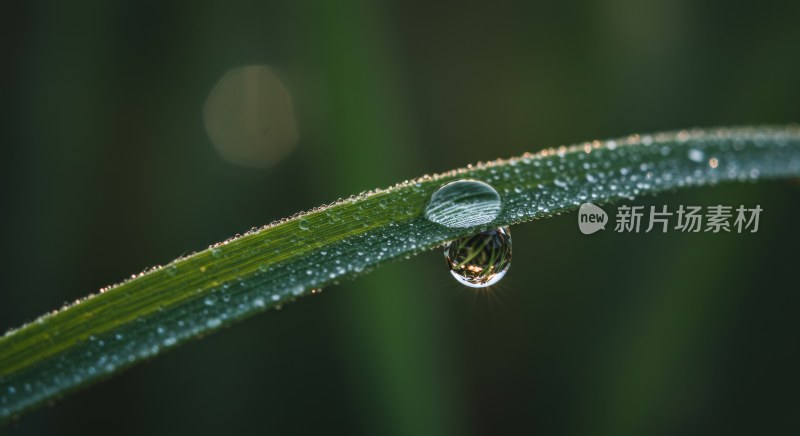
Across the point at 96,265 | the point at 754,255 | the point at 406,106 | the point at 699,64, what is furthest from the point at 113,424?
the point at 699,64

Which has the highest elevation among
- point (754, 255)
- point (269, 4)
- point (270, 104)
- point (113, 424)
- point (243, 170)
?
point (269, 4)

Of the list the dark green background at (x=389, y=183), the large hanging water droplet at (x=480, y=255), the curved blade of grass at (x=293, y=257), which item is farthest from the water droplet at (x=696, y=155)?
the dark green background at (x=389, y=183)

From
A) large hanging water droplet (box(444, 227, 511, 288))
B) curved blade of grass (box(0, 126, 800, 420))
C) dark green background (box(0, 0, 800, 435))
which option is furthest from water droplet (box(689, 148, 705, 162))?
dark green background (box(0, 0, 800, 435))

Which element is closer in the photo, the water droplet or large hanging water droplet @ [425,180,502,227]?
large hanging water droplet @ [425,180,502,227]

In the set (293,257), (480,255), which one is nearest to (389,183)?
(480,255)

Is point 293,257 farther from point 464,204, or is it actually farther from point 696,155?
point 696,155

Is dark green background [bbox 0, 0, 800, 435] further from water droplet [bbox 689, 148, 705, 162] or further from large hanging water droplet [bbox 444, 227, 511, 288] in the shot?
water droplet [bbox 689, 148, 705, 162]

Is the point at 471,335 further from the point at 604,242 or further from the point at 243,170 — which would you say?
the point at 243,170
